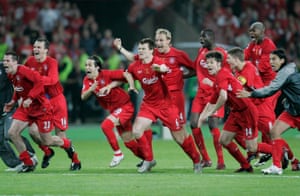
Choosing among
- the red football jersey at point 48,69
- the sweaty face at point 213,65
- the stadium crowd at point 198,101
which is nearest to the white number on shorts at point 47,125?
the stadium crowd at point 198,101

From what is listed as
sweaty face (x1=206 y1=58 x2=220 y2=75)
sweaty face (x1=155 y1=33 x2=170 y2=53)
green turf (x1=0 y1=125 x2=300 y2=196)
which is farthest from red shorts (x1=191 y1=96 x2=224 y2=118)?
sweaty face (x1=206 y1=58 x2=220 y2=75)

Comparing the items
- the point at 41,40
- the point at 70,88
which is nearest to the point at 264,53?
the point at 41,40

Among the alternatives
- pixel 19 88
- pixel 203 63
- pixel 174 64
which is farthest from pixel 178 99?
pixel 19 88

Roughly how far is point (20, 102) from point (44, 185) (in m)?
2.74

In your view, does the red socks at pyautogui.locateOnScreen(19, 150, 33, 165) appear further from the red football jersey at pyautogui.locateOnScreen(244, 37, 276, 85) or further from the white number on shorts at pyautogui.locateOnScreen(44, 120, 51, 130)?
the red football jersey at pyautogui.locateOnScreen(244, 37, 276, 85)

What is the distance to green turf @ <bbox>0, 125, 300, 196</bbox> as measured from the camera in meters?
14.0

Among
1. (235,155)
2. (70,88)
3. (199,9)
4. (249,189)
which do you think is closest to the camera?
(249,189)

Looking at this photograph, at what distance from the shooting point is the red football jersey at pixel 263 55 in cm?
1919

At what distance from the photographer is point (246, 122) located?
654 inches

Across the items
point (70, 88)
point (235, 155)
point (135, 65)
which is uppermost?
point (135, 65)

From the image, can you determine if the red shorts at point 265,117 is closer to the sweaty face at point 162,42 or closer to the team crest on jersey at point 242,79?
the team crest on jersey at point 242,79

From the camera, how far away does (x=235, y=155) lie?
1664 cm

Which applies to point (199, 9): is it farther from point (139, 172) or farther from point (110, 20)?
point (139, 172)

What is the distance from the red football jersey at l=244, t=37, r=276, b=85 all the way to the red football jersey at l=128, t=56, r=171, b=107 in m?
2.82
